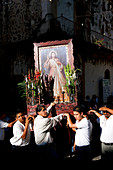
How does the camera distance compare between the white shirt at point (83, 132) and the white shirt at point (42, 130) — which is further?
the white shirt at point (42, 130)

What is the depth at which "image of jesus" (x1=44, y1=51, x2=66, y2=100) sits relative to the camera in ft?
24.7

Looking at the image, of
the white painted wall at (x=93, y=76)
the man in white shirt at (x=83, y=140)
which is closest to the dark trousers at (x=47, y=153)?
the man in white shirt at (x=83, y=140)

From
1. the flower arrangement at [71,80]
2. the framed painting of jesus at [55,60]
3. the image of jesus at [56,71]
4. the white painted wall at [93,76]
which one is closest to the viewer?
the flower arrangement at [71,80]

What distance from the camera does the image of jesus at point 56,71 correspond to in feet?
24.7

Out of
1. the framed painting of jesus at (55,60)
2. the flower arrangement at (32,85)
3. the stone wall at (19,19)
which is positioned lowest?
the flower arrangement at (32,85)

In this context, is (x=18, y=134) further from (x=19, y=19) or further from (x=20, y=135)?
(x=19, y=19)

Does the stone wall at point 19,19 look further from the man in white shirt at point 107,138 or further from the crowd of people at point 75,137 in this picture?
the man in white shirt at point 107,138

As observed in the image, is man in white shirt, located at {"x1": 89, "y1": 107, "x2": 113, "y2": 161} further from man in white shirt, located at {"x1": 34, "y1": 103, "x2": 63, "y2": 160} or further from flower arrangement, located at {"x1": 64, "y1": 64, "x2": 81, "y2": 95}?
flower arrangement, located at {"x1": 64, "y1": 64, "x2": 81, "y2": 95}

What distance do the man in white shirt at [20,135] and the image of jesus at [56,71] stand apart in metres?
3.71

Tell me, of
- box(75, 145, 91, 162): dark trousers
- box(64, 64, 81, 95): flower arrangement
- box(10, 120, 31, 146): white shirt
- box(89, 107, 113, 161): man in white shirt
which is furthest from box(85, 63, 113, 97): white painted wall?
box(10, 120, 31, 146): white shirt

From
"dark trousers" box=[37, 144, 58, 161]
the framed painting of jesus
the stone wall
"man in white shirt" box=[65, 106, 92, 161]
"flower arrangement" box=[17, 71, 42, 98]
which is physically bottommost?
"dark trousers" box=[37, 144, 58, 161]

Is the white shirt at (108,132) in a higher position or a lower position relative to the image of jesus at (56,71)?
Result: lower

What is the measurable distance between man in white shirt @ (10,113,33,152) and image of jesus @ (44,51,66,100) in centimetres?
371

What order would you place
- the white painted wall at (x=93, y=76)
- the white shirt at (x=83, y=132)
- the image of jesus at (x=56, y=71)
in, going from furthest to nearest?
1. the white painted wall at (x=93, y=76)
2. the image of jesus at (x=56, y=71)
3. the white shirt at (x=83, y=132)
